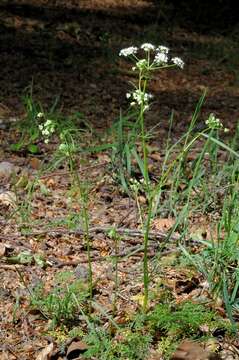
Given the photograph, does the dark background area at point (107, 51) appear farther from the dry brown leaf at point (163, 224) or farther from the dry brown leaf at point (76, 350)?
the dry brown leaf at point (76, 350)

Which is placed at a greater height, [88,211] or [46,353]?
[46,353]

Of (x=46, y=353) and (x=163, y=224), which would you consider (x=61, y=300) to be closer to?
(x=46, y=353)

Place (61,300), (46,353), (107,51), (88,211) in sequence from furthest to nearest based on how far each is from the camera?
(107,51), (88,211), (61,300), (46,353)

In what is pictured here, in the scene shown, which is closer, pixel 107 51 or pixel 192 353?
pixel 192 353

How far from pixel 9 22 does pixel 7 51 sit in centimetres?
85

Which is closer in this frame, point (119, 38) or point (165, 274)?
point (165, 274)

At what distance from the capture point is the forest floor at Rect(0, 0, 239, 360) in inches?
94.1

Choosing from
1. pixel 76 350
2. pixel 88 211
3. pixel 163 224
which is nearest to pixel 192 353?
pixel 76 350

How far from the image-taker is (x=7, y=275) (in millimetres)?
2709

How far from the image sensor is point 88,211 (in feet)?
10.9

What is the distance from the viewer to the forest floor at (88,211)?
2391mm

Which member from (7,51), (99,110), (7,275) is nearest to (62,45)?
(7,51)

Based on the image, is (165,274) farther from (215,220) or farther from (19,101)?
(19,101)

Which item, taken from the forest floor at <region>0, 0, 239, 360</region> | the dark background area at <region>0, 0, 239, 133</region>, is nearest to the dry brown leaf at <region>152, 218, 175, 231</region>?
the forest floor at <region>0, 0, 239, 360</region>
